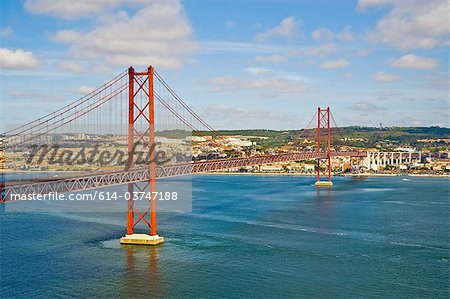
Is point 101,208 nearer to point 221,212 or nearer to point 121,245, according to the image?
point 221,212

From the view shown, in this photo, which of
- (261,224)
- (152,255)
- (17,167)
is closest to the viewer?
(152,255)

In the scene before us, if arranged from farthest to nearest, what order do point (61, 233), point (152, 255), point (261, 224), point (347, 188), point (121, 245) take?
point (347, 188) → point (261, 224) → point (61, 233) → point (121, 245) → point (152, 255)

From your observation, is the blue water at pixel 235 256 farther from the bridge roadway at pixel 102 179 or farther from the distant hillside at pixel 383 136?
the distant hillside at pixel 383 136

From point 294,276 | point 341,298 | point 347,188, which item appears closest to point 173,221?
point 294,276

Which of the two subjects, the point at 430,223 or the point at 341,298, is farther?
the point at 430,223

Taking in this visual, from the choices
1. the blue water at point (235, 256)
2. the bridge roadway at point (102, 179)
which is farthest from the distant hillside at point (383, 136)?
the bridge roadway at point (102, 179)

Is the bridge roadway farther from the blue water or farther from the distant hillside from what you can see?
the distant hillside

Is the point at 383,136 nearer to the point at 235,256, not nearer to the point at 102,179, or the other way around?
the point at 235,256

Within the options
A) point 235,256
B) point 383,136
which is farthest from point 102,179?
point 383,136
